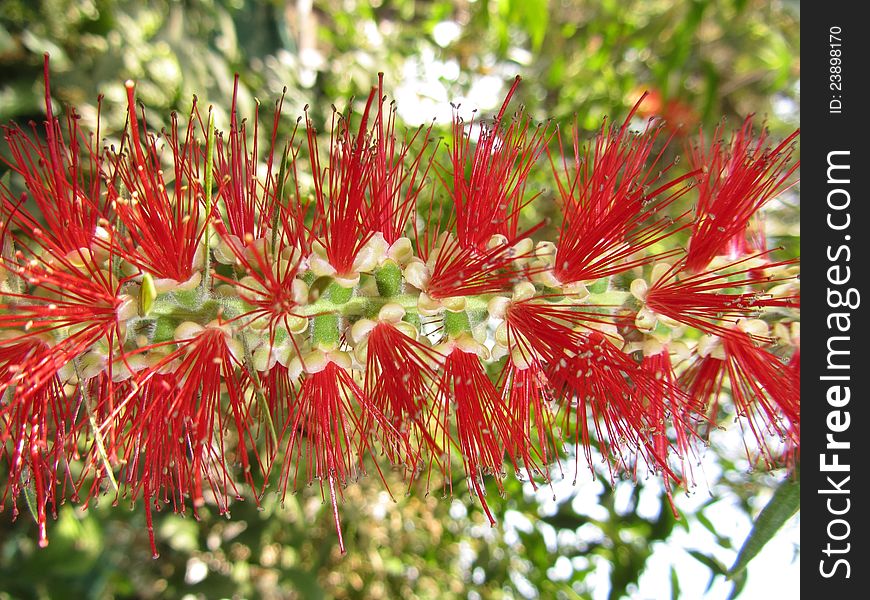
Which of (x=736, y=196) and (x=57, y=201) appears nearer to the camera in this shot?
(x=57, y=201)

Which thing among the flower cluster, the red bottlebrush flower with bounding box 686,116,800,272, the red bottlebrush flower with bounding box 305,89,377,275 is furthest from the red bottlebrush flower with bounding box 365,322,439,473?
the red bottlebrush flower with bounding box 686,116,800,272

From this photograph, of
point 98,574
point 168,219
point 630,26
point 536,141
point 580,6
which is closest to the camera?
point 168,219

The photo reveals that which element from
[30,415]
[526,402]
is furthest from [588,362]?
[30,415]

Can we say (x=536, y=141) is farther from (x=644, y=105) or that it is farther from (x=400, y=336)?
(x=644, y=105)

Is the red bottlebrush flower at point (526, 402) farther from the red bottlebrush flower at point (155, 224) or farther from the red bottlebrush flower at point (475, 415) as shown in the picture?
the red bottlebrush flower at point (155, 224)

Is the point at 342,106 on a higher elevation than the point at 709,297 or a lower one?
higher

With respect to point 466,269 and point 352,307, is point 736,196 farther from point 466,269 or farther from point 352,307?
point 352,307
